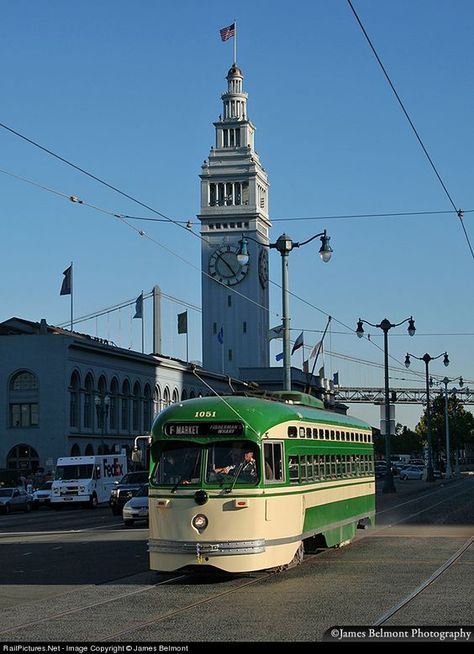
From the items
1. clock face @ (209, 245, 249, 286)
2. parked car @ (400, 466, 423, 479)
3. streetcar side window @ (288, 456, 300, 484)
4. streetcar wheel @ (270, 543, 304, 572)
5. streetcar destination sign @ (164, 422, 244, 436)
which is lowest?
streetcar wheel @ (270, 543, 304, 572)

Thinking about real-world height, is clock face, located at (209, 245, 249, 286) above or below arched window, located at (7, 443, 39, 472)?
above

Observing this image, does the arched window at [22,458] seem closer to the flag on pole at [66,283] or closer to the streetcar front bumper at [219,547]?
the flag on pole at [66,283]

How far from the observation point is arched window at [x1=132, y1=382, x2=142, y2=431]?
9994 cm

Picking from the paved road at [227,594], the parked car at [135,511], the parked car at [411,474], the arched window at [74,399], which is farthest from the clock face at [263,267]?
the paved road at [227,594]

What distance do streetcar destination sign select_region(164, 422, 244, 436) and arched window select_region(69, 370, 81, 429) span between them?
70.0 metres

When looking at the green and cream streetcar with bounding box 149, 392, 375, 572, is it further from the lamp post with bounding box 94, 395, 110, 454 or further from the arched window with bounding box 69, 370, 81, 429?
the lamp post with bounding box 94, 395, 110, 454

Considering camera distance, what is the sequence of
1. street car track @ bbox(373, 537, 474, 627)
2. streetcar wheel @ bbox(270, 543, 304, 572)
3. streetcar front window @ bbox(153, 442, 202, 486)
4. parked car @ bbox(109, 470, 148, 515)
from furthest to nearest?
1. parked car @ bbox(109, 470, 148, 515)
2. streetcar wheel @ bbox(270, 543, 304, 572)
3. streetcar front window @ bbox(153, 442, 202, 486)
4. street car track @ bbox(373, 537, 474, 627)

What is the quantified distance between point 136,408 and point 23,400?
13974mm

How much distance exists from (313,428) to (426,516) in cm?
1769

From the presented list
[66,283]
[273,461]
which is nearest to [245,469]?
[273,461]

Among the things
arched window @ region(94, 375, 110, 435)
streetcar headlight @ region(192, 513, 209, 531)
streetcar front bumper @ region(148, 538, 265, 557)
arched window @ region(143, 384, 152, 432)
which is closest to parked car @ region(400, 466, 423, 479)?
arched window @ region(143, 384, 152, 432)

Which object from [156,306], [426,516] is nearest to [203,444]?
[426,516]

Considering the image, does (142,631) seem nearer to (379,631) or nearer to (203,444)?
(379,631)

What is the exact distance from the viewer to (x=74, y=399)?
292ft
